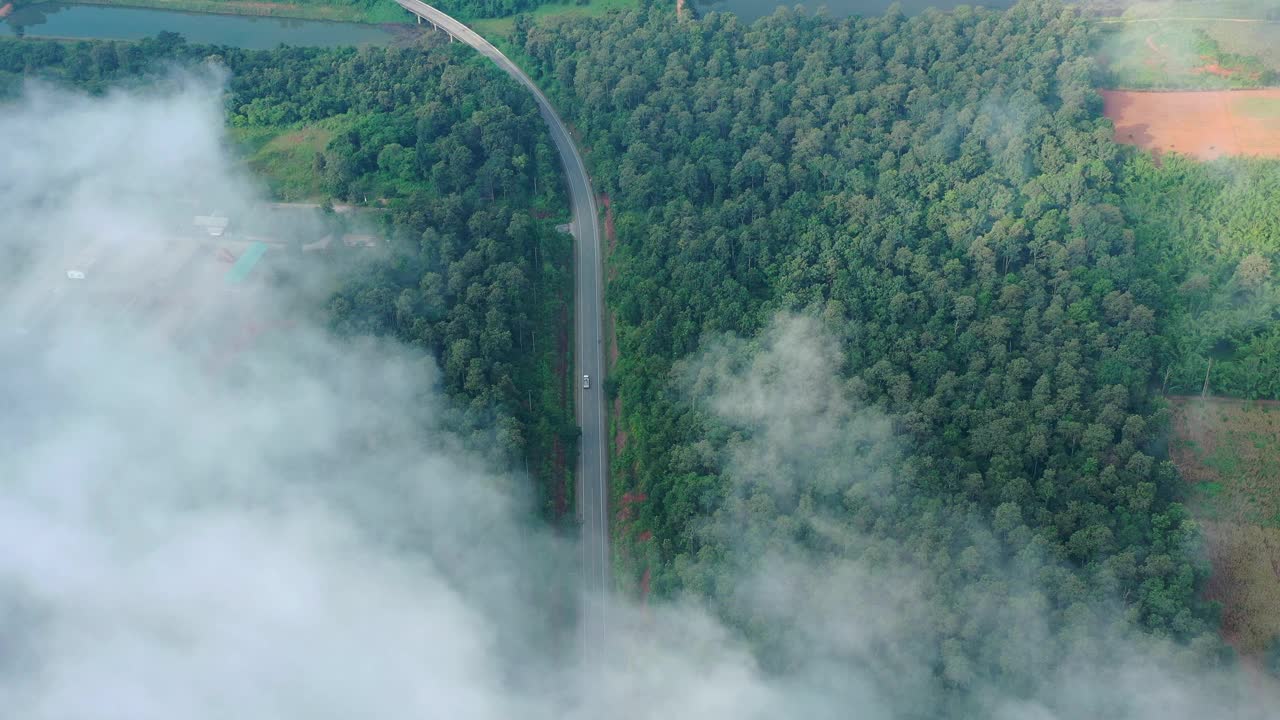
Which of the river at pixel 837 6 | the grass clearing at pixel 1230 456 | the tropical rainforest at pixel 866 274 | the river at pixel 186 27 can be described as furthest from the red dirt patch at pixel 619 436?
the river at pixel 186 27

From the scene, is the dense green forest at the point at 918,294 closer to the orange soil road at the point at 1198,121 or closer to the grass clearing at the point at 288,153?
the orange soil road at the point at 1198,121

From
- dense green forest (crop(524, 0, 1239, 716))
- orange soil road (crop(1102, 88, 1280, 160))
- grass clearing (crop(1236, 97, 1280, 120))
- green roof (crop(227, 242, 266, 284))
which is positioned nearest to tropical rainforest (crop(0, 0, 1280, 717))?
dense green forest (crop(524, 0, 1239, 716))

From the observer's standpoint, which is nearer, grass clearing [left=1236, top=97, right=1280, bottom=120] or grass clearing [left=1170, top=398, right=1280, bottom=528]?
grass clearing [left=1170, top=398, right=1280, bottom=528]

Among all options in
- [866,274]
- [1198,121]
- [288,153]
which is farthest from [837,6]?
[288,153]

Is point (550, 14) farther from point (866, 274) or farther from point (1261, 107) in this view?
point (1261, 107)

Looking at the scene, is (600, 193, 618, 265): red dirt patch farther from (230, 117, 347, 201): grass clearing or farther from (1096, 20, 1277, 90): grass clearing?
(1096, 20, 1277, 90): grass clearing

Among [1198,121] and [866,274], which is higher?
[1198,121]
